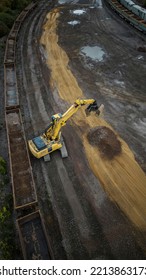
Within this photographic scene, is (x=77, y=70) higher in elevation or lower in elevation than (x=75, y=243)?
higher

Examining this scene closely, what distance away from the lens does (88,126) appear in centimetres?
1741

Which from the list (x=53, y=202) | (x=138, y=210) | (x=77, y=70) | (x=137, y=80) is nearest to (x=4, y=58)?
(x=77, y=70)

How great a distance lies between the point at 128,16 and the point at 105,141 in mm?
22411

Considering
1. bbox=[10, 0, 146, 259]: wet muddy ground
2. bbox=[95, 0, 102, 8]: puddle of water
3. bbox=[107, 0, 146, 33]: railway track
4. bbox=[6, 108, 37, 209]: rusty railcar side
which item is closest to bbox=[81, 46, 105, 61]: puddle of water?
bbox=[10, 0, 146, 259]: wet muddy ground

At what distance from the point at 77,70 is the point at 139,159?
11867 millimetres

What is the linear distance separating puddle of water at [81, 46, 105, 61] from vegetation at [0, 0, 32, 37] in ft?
34.0

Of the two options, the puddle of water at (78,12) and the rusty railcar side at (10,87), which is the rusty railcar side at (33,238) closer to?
the rusty railcar side at (10,87)

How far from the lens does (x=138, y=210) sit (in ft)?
41.5

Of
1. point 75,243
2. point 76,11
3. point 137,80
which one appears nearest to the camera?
point 75,243

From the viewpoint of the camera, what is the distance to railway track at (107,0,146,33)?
29.0 meters

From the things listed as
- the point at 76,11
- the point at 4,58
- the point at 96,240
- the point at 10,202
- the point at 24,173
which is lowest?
the point at 96,240

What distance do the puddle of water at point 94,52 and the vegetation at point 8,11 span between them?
10.4m

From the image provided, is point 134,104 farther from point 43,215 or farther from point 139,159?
point 43,215
